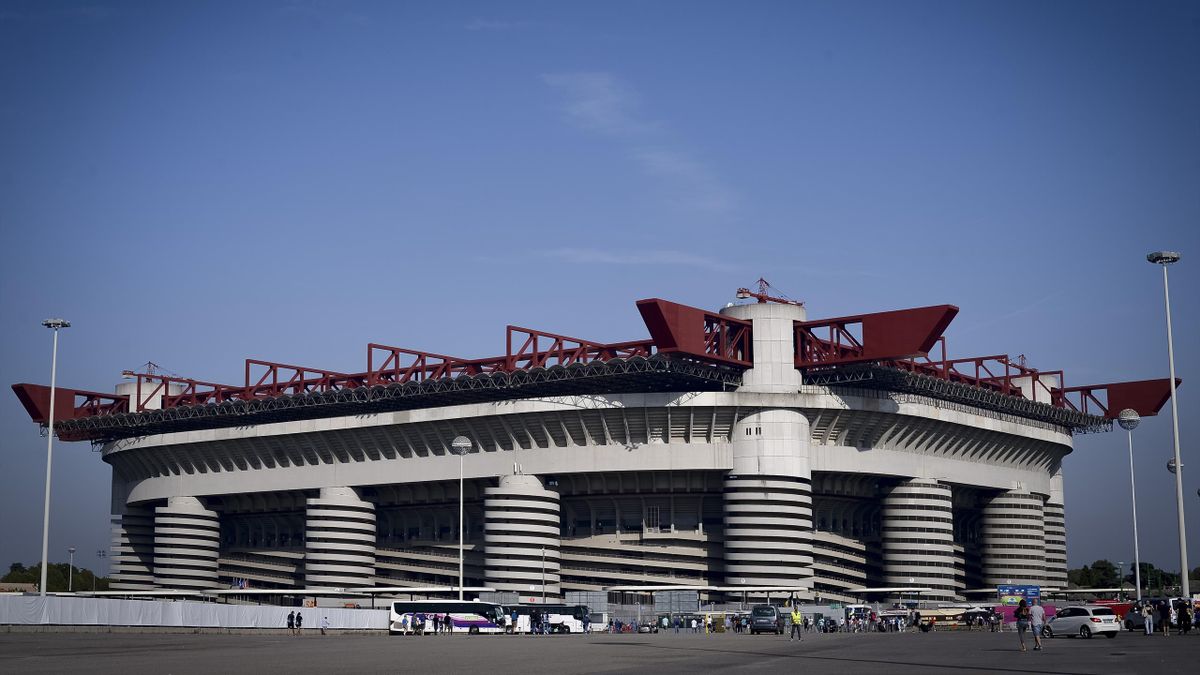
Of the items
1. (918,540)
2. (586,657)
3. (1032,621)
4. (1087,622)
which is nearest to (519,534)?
(918,540)

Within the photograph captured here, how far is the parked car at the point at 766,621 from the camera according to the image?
81.0 m

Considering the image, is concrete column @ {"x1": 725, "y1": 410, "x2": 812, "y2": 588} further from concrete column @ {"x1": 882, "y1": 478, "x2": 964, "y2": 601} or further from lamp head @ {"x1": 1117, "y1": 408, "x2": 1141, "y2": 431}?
lamp head @ {"x1": 1117, "y1": 408, "x2": 1141, "y2": 431}

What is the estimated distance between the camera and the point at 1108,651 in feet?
159

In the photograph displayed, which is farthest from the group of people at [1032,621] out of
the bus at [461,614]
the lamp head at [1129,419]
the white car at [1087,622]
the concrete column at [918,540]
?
the concrete column at [918,540]

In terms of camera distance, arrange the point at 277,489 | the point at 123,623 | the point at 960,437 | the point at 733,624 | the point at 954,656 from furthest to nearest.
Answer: the point at 277,489 → the point at 960,437 → the point at 733,624 → the point at 123,623 → the point at 954,656

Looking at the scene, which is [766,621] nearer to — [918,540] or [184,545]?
[918,540]

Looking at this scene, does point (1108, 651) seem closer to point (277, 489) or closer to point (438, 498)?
point (438, 498)

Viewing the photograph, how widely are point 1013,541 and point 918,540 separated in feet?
50.4

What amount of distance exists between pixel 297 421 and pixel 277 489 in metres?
7.70

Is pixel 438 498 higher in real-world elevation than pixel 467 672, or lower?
higher

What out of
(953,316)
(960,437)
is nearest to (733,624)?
(953,316)

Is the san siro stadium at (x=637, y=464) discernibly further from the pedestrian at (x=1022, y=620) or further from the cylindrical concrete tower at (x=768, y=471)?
the pedestrian at (x=1022, y=620)

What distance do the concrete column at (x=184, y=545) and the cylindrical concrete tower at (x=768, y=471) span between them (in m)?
53.5

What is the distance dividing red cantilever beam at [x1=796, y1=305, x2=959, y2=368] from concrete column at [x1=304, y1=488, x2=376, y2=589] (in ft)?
139
